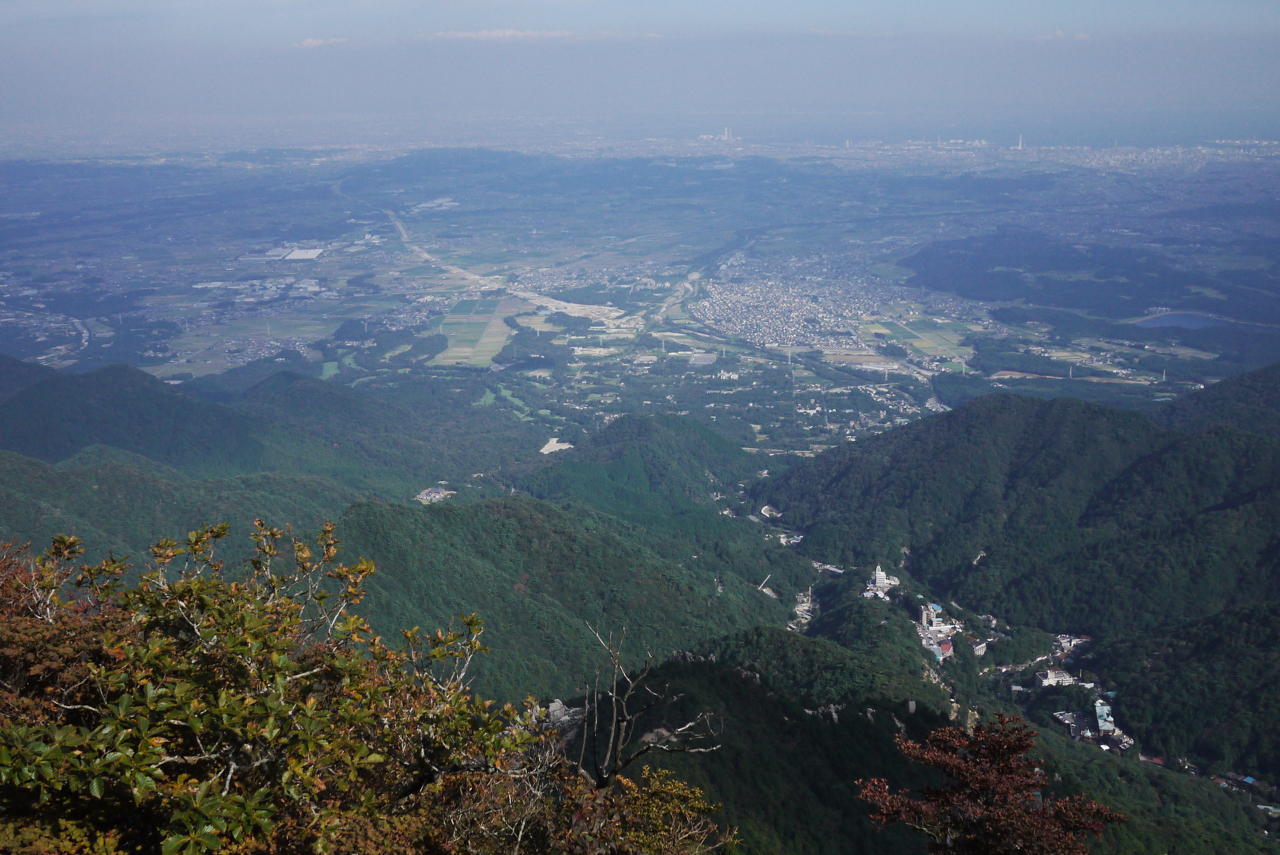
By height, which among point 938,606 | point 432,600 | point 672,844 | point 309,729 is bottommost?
point 938,606

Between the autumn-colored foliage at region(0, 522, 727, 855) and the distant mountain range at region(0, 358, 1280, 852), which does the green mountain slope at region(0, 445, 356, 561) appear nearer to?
the distant mountain range at region(0, 358, 1280, 852)

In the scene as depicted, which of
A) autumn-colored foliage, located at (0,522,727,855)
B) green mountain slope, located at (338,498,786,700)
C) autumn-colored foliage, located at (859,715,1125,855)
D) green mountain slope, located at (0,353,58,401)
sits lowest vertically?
green mountain slope, located at (338,498,786,700)

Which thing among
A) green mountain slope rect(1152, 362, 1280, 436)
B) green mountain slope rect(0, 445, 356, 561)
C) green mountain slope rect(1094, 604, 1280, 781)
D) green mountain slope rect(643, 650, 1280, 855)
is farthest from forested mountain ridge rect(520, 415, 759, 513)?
green mountain slope rect(1152, 362, 1280, 436)

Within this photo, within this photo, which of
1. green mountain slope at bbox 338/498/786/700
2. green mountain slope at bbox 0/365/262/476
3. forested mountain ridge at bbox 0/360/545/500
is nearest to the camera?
green mountain slope at bbox 338/498/786/700

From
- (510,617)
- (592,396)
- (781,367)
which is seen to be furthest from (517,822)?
(781,367)

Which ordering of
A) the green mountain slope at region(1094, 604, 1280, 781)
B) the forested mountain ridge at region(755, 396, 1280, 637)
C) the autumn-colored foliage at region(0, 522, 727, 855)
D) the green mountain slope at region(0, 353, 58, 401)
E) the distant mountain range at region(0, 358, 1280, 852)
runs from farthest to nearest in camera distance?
the green mountain slope at region(0, 353, 58, 401), the forested mountain ridge at region(755, 396, 1280, 637), the green mountain slope at region(1094, 604, 1280, 781), the distant mountain range at region(0, 358, 1280, 852), the autumn-colored foliage at region(0, 522, 727, 855)

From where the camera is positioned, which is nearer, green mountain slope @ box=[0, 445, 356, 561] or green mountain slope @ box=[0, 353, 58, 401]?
green mountain slope @ box=[0, 445, 356, 561]

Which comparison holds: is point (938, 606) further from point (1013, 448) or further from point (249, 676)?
point (249, 676)
